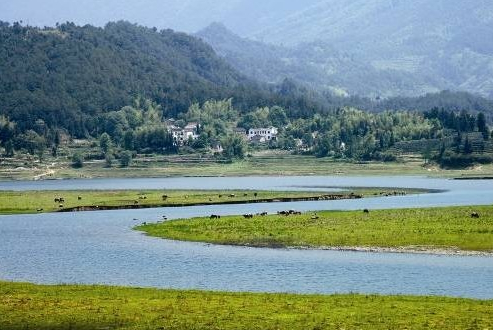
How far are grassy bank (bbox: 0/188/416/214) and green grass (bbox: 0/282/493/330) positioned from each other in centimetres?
6814

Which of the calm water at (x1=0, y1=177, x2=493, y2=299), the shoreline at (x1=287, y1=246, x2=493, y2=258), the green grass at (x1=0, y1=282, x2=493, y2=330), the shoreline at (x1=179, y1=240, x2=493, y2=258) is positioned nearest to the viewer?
the green grass at (x1=0, y1=282, x2=493, y2=330)

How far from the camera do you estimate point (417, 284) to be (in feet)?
188

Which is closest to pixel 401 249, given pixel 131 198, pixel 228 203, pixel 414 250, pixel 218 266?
pixel 414 250

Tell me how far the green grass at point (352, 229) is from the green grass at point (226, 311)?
24700mm

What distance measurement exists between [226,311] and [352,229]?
3797cm

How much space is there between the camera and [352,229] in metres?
83.8

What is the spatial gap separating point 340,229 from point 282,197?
49538 mm

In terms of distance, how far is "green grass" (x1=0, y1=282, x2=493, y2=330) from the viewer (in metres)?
43.8

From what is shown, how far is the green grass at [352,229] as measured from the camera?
76.2m

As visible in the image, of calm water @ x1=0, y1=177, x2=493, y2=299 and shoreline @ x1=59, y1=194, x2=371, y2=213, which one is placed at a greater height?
calm water @ x1=0, y1=177, x2=493, y2=299

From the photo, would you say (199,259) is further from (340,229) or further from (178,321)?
(178,321)

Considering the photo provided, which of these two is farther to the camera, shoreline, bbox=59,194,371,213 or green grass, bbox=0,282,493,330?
shoreline, bbox=59,194,371,213

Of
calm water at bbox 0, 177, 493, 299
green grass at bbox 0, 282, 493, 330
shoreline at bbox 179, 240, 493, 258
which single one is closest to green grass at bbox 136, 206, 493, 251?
shoreline at bbox 179, 240, 493, 258

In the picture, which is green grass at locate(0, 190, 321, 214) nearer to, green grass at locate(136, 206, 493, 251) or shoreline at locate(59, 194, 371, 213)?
shoreline at locate(59, 194, 371, 213)
